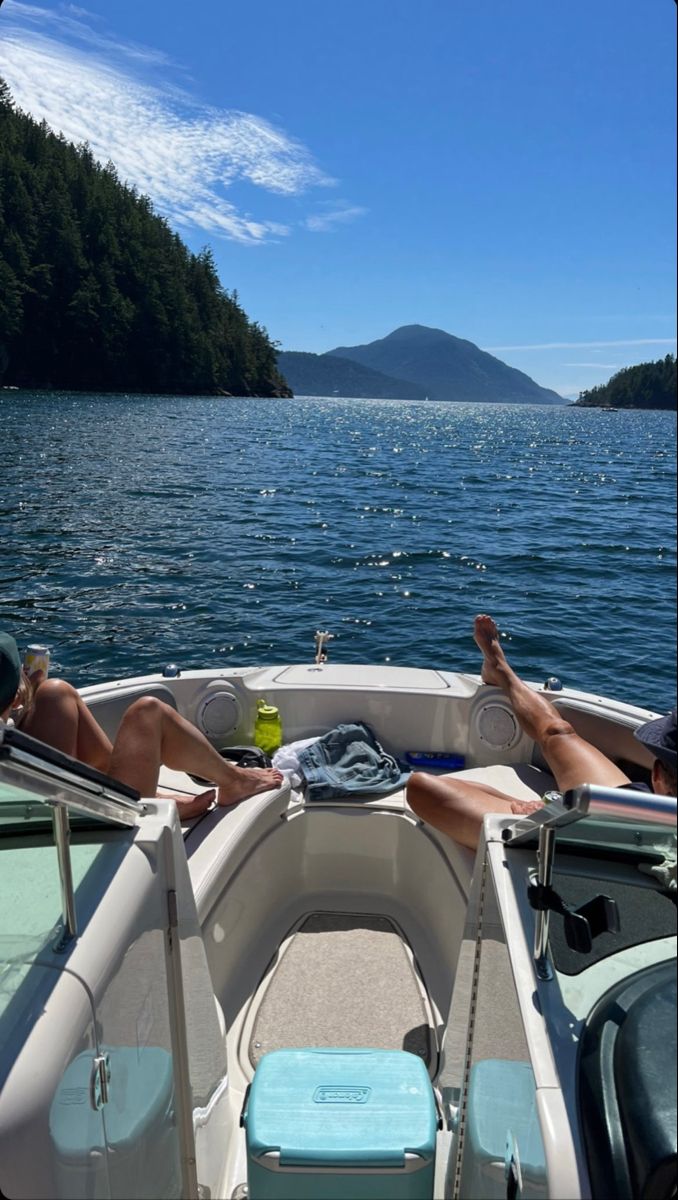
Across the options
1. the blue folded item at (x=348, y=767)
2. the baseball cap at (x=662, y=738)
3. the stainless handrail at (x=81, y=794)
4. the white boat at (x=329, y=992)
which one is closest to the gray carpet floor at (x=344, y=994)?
the white boat at (x=329, y=992)

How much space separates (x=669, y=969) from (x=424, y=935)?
208 centimetres

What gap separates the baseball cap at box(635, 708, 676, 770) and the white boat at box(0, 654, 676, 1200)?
0.10m

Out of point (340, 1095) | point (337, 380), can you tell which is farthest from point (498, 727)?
point (337, 380)

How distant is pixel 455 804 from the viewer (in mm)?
2527

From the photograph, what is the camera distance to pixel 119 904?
Result: 132 centimetres

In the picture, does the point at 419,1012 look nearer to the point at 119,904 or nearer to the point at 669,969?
the point at 119,904

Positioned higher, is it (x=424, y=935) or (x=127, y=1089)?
(x=127, y=1089)

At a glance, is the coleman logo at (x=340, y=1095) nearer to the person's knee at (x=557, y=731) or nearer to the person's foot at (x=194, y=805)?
the person's foot at (x=194, y=805)

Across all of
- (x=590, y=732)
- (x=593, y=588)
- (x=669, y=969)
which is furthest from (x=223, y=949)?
(x=593, y=588)

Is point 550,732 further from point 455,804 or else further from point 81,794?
point 81,794

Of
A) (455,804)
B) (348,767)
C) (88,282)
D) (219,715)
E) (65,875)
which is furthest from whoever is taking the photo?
(88,282)

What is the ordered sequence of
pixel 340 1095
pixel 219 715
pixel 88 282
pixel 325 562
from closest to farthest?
pixel 340 1095 < pixel 219 715 < pixel 325 562 < pixel 88 282

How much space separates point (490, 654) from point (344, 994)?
52.3 inches

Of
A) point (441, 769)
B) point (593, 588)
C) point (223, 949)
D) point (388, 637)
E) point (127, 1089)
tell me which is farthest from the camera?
point (593, 588)
